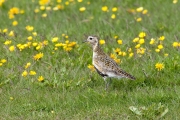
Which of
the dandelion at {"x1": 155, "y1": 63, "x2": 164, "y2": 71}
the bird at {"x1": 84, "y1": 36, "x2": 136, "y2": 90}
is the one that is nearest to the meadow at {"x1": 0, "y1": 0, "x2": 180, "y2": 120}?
the dandelion at {"x1": 155, "y1": 63, "x2": 164, "y2": 71}

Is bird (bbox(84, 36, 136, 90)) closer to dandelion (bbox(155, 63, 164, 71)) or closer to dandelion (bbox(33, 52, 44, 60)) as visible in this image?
dandelion (bbox(155, 63, 164, 71))

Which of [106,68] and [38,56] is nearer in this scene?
[106,68]

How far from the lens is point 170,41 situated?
11.4 meters

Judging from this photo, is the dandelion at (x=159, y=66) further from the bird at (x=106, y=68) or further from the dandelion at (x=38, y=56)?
the dandelion at (x=38, y=56)

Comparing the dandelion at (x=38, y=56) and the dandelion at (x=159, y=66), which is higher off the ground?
the dandelion at (x=38, y=56)

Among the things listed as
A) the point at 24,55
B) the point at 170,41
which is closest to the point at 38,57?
the point at 24,55

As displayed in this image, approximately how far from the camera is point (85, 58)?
1070 centimetres

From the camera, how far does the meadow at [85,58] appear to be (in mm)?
8852

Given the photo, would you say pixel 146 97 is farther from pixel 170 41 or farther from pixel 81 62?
pixel 170 41

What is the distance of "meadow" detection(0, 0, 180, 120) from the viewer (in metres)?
8.85

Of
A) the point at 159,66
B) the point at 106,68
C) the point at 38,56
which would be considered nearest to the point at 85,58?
the point at 38,56

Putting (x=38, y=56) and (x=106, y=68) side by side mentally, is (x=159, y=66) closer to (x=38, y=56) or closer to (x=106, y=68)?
(x=106, y=68)

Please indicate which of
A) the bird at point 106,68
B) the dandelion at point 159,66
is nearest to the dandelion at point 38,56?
the bird at point 106,68

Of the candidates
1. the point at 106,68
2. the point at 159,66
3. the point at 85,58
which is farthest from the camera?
the point at 85,58
